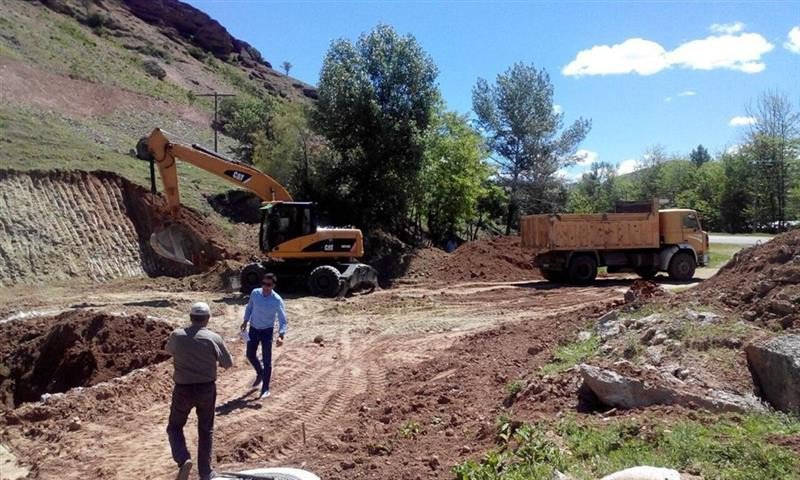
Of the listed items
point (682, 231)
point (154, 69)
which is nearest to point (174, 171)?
point (682, 231)

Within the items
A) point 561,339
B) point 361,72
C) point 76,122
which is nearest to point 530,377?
point 561,339

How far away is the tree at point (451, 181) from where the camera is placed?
34.0 m

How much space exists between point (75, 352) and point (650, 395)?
10.7 metres

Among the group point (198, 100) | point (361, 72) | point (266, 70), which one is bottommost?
point (361, 72)

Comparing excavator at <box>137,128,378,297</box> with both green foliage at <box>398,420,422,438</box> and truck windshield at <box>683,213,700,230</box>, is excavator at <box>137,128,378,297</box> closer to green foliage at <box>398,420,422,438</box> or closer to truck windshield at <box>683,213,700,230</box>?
truck windshield at <box>683,213,700,230</box>

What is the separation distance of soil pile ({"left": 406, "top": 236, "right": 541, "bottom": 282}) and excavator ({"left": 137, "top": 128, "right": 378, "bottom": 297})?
5.20m

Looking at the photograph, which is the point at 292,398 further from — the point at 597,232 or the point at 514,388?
the point at 597,232

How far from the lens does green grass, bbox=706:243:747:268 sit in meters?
29.7

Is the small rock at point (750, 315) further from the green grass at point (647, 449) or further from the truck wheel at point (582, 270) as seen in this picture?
the truck wheel at point (582, 270)

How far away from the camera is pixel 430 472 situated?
633 centimetres

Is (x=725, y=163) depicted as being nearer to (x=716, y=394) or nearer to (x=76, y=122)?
(x=76, y=122)

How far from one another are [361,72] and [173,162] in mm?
10784

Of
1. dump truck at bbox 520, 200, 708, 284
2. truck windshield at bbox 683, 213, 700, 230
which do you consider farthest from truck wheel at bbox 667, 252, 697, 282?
truck windshield at bbox 683, 213, 700, 230

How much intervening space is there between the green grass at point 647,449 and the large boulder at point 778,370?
0.37m
